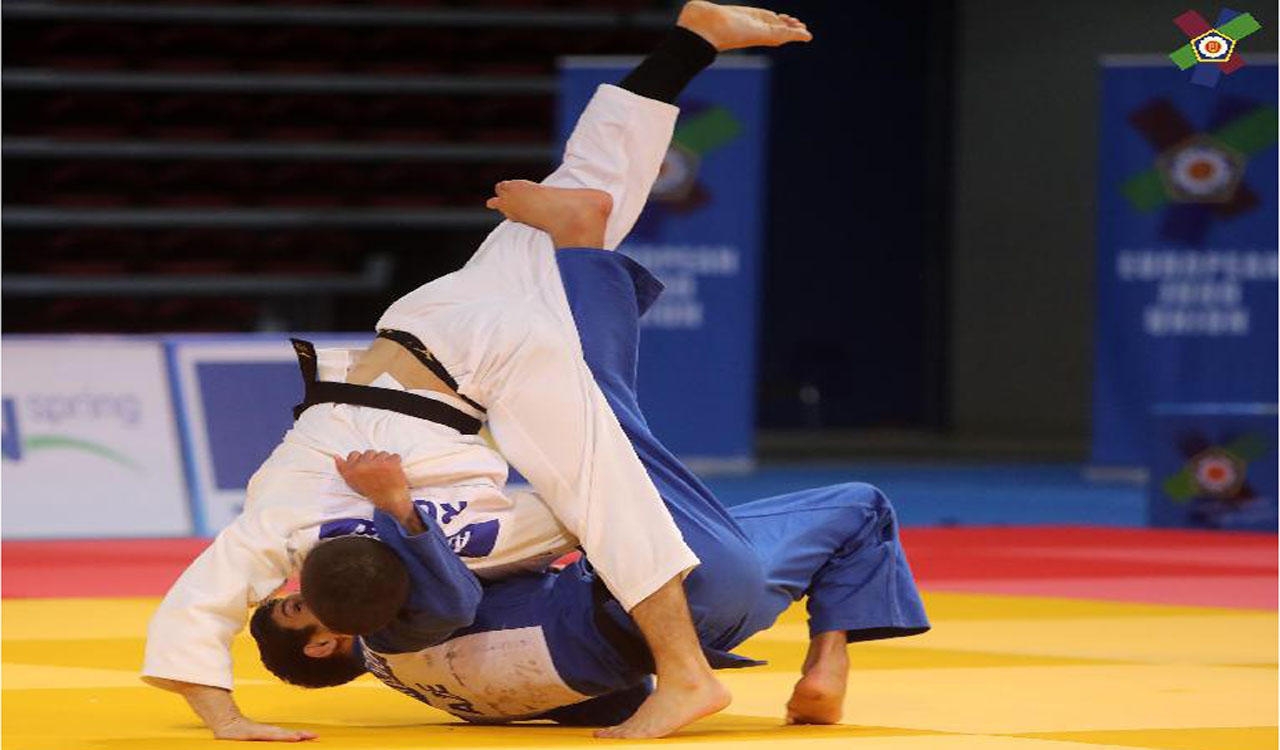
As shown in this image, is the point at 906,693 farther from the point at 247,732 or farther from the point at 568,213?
the point at 247,732

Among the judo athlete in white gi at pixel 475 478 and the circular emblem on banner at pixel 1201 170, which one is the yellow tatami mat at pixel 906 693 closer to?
the judo athlete in white gi at pixel 475 478

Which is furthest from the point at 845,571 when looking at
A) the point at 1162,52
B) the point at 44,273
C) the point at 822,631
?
the point at 1162,52

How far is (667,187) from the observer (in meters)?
14.9

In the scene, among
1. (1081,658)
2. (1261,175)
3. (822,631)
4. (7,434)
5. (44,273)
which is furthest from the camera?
(44,273)

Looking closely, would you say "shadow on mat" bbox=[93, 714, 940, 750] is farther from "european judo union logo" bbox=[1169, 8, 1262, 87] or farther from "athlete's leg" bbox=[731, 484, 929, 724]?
"european judo union logo" bbox=[1169, 8, 1262, 87]

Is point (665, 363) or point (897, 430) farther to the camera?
point (897, 430)

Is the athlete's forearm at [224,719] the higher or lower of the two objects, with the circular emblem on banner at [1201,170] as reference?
lower

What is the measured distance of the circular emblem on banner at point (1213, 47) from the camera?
203 inches

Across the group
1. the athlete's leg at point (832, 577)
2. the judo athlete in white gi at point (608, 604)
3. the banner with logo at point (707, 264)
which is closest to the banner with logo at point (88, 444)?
the banner with logo at point (707, 264)

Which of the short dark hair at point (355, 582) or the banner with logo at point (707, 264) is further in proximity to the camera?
the banner with logo at point (707, 264)

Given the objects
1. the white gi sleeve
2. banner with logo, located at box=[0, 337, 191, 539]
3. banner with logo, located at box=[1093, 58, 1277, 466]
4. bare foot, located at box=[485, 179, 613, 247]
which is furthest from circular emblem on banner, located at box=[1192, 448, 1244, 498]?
the white gi sleeve

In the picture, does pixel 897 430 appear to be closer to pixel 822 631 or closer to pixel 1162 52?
pixel 1162 52

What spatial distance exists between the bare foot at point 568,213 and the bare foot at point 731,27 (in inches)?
18.6

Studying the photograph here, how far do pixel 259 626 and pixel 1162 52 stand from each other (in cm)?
1551
